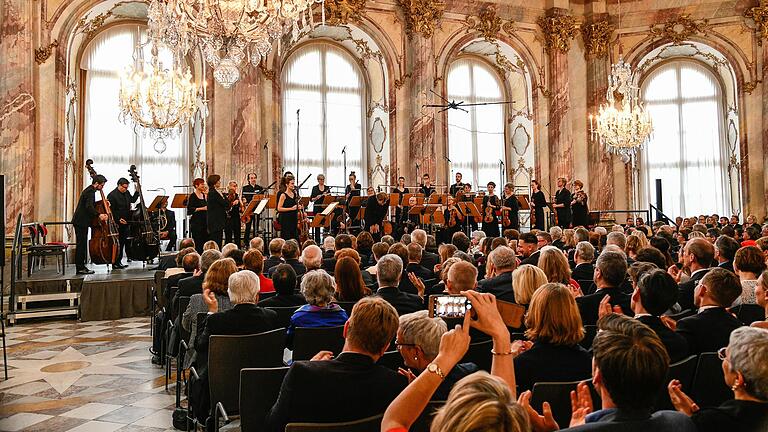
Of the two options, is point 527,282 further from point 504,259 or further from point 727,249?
point 727,249

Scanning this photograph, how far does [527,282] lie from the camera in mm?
3926

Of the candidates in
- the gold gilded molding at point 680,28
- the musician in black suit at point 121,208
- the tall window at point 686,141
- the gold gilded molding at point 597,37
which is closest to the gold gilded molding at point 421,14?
the gold gilded molding at point 597,37

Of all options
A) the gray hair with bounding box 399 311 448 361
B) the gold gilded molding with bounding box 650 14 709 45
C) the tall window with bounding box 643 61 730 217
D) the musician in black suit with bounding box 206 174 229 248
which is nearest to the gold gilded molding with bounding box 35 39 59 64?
the musician in black suit with bounding box 206 174 229 248

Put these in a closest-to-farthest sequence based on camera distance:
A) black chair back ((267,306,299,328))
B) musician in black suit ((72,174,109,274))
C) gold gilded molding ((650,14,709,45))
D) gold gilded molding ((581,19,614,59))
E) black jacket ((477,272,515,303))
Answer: black chair back ((267,306,299,328))
black jacket ((477,272,515,303))
musician in black suit ((72,174,109,274))
gold gilded molding ((650,14,709,45))
gold gilded molding ((581,19,614,59))

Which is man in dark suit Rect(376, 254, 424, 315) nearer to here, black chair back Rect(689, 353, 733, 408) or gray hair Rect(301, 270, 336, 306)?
gray hair Rect(301, 270, 336, 306)

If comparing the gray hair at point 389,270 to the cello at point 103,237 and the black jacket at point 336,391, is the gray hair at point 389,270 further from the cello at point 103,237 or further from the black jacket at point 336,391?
the cello at point 103,237

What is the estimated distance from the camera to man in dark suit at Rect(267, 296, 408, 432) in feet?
7.91

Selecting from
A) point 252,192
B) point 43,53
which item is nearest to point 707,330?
point 252,192

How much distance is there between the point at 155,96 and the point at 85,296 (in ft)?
12.7

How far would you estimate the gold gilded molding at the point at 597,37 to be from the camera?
17.7 metres

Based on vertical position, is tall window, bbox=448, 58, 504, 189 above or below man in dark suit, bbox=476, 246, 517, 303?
above

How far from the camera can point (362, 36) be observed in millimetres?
16203

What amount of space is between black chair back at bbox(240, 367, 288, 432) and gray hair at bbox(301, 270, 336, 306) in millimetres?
1048

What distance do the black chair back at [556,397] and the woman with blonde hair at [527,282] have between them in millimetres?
1491
